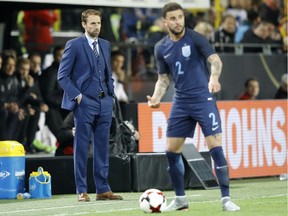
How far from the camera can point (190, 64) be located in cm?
1189

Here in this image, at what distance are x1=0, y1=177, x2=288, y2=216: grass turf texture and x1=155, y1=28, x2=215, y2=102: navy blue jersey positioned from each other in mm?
1269

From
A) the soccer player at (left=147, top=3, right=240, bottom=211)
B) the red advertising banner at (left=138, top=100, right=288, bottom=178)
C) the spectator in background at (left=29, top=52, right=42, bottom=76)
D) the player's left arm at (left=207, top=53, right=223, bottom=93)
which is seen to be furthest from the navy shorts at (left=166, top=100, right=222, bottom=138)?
the spectator in background at (left=29, top=52, right=42, bottom=76)

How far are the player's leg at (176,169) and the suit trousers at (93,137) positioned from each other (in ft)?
6.63

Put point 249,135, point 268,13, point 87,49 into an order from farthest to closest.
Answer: point 268,13 → point 249,135 → point 87,49

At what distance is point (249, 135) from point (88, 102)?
16.9ft

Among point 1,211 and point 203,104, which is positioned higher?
point 203,104

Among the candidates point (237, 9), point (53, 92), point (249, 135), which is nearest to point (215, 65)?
point (249, 135)

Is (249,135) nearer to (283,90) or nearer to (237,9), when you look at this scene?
(283,90)

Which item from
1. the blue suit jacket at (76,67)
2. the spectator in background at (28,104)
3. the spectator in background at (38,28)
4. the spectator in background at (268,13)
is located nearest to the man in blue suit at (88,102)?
the blue suit jacket at (76,67)

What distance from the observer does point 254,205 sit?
12250mm

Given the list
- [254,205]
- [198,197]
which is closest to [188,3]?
[198,197]

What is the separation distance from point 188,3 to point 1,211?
327 inches

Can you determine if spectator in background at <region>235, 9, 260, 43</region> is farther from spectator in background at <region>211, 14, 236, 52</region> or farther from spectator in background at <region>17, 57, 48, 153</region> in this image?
spectator in background at <region>17, 57, 48, 153</region>

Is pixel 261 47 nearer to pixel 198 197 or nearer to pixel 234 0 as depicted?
pixel 234 0
